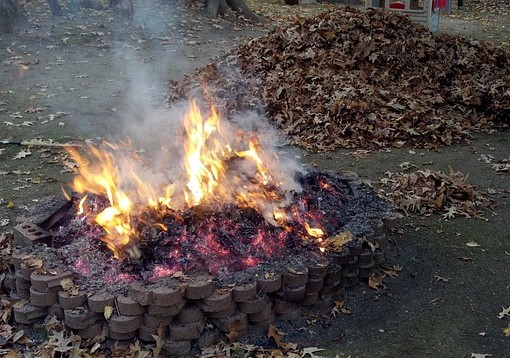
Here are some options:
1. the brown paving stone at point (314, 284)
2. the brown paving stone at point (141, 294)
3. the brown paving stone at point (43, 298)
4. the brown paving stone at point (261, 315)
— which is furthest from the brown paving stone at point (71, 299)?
the brown paving stone at point (314, 284)

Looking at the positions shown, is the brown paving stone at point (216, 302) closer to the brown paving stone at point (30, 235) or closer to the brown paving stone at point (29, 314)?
the brown paving stone at point (29, 314)

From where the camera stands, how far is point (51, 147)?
8.84 meters

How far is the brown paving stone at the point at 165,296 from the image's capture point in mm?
4191

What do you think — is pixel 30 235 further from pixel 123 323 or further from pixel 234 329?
pixel 234 329

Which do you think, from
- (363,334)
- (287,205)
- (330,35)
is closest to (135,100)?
(330,35)

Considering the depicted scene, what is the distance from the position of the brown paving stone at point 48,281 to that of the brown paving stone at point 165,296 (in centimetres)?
74

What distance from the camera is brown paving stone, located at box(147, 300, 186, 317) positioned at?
14.0 ft

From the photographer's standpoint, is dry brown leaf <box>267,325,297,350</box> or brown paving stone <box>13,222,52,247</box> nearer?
dry brown leaf <box>267,325,297,350</box>

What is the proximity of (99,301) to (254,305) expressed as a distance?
3.91 feet

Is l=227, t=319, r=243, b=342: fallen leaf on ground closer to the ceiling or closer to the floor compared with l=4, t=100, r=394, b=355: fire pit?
closer to the floor

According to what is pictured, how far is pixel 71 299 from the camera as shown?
4.30 metres

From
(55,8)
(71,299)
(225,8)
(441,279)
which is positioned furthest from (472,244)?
(225,8)

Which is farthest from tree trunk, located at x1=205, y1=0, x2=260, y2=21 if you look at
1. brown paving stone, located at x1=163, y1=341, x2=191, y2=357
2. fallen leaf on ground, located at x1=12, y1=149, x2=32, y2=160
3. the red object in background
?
brown paving stone, located at x1=163, y1=341, x2=191, y2=357

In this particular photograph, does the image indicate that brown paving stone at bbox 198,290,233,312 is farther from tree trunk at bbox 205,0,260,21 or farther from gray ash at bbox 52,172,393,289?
tree trunk at bbox 205,0,260,21
